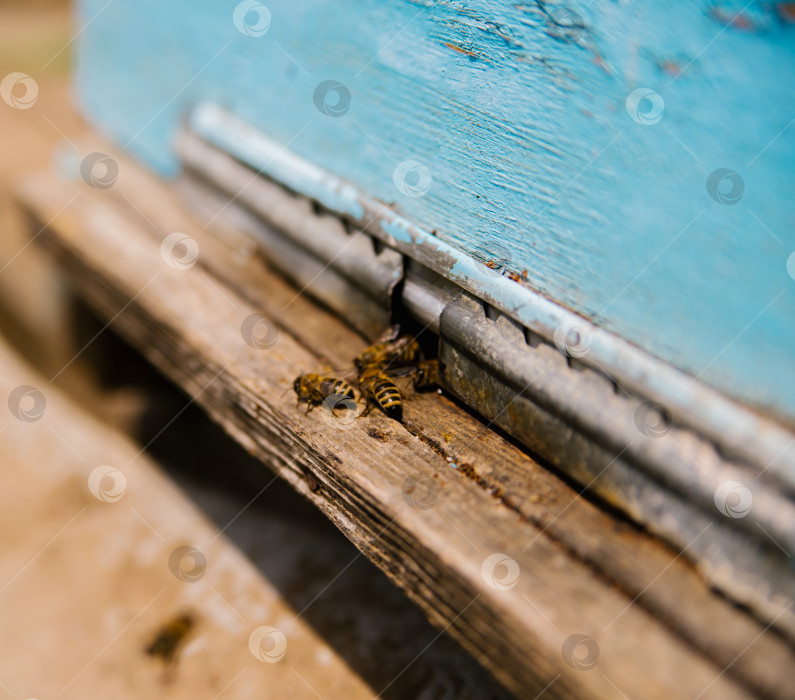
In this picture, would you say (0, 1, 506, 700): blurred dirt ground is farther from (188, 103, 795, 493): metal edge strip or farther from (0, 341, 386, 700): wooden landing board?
(188, 103, 795, 493): metal edge strip

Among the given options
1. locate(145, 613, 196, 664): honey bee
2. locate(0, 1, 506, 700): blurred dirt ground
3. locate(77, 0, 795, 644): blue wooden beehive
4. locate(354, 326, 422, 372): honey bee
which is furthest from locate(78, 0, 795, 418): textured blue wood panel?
locate(145, 613, 196, 664): honey bee

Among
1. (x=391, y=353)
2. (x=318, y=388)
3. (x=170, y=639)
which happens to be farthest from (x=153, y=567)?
(x=391, y=353)

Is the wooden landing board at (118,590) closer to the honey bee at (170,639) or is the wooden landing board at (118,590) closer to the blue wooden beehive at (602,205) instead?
the honey bee at (170,639)

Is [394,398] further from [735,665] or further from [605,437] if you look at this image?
[735,665]

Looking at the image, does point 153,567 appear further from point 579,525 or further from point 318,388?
point 579,525

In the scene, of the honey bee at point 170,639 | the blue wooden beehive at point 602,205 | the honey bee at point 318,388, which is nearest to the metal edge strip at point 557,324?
the blue wooden beehive at point 602,205

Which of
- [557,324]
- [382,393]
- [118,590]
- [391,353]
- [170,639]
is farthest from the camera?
[118,590]
